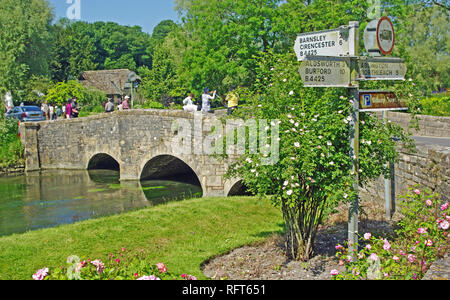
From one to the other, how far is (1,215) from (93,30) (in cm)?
4474

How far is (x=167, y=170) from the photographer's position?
20688 millimetres

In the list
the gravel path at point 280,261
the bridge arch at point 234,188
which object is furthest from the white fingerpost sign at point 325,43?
the bridge arch at point 234,188

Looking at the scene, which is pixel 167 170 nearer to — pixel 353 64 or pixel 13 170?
pixel 13 170

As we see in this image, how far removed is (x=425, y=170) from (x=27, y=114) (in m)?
26.6

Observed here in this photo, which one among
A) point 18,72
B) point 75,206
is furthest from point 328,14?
point 18,72

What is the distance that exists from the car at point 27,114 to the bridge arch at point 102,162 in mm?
7430

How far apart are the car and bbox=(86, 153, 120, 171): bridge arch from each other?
7430mm

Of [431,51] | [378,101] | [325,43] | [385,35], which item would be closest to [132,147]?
[325,43]

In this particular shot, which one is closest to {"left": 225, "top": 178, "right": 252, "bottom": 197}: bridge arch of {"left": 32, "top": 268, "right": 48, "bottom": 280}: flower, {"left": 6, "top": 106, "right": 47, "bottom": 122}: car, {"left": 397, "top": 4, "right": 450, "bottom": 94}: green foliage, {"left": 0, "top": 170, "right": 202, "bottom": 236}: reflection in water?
{"left": 0, "top": 170, "right": 202, "bottom": 236}: reflection in water

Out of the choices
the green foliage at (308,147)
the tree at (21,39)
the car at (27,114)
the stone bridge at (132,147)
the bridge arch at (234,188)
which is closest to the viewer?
the green foliage at (308,147)

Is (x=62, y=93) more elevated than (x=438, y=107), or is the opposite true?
(x=62, y=93)

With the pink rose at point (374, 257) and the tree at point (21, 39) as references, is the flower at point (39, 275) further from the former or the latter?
the tree at point (21, 39)

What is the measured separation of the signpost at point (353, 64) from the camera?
16.3ft

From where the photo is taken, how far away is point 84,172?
23.4 meters
